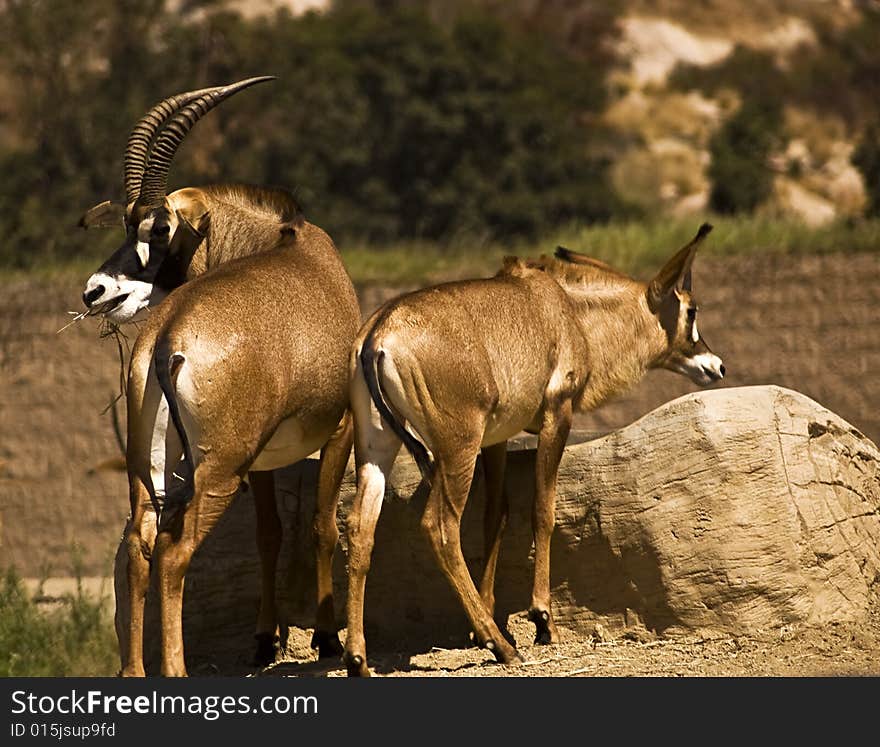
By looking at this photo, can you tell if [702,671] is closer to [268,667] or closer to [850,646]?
[850,646]

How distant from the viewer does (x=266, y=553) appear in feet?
29.2

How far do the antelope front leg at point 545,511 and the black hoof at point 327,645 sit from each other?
117 centimetres

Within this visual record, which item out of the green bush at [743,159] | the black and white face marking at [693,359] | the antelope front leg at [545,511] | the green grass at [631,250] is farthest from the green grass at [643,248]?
the green bush at [743,159]

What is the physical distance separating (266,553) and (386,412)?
1.63m

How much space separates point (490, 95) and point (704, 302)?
Result: 15.0 metres

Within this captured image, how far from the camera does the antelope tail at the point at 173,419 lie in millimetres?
7312

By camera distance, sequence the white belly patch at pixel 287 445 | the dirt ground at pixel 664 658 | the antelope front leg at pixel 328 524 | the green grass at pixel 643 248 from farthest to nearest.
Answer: the green grass at pixel 643 248
the antelope front leg at pixel 328 524
the white belly patch at pixel 287 445
the dirt ground at pixel 664 658

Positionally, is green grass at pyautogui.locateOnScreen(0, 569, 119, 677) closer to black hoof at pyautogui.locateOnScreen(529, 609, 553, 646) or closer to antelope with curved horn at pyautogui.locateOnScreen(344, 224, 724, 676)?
black hoof at pyautogui.locateOnScreen(529, 609, 553, 646)

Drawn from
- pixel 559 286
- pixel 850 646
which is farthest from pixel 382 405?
pixel 850 646

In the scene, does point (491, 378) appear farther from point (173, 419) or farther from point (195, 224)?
point (195, 224)

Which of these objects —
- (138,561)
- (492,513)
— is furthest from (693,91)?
(138,561)

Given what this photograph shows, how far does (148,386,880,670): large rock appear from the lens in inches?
327

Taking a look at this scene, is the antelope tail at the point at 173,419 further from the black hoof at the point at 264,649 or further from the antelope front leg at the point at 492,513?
the antelope front leg at the point at 492,513

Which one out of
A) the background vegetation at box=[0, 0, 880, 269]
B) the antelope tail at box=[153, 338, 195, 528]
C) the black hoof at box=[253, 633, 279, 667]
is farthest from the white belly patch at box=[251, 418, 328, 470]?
the background vegetation at box=[0, 0, 880, 269]
